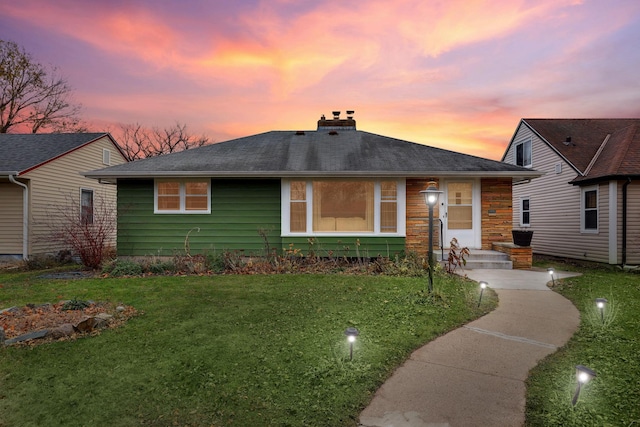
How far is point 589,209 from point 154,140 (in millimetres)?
33072

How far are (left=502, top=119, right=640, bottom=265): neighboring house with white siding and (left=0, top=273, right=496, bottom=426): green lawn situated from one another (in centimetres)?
774

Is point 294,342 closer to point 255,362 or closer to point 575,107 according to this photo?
point 255,362

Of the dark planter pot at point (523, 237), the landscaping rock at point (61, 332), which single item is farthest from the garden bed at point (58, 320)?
the dark planter pot at point (523, 237)

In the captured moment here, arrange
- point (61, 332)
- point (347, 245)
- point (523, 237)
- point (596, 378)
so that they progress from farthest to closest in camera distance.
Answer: point (347, 245) < point (523, 237) < point (61, 332) < point (596, 378)

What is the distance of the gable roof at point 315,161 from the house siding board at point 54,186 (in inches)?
158

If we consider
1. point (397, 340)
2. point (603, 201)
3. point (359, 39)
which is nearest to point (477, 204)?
point (603, 201)

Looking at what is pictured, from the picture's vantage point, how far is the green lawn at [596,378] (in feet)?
8.35

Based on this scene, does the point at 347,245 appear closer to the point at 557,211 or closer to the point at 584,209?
the point at 584,209

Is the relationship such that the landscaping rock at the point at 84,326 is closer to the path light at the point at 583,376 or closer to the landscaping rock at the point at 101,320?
the landscaping rock at the point at 101,320

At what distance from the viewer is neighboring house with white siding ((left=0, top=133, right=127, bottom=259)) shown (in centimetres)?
1151

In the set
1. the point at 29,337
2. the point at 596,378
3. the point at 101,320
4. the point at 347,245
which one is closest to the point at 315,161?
the point at 347,245

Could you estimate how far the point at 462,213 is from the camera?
10.1 metres

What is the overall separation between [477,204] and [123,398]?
31.2 ft

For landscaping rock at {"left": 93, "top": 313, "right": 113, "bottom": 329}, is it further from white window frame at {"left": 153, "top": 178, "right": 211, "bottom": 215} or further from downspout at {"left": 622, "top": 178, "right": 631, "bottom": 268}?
downspout at {"left": 622, "top": 178, "right": 631, "bottom": 268}
